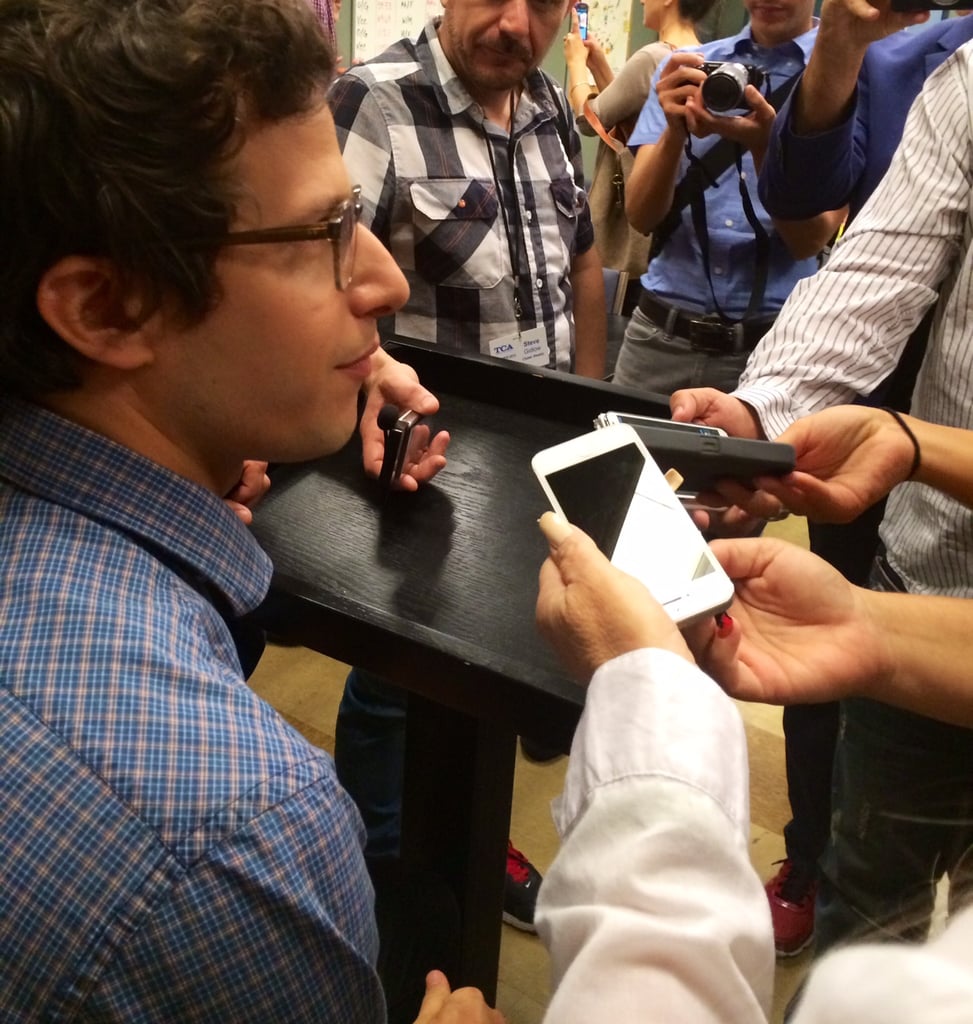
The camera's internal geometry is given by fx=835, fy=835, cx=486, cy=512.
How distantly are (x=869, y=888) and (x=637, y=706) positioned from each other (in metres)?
0.64

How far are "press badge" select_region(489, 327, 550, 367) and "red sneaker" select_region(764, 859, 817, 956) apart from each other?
0.96 m

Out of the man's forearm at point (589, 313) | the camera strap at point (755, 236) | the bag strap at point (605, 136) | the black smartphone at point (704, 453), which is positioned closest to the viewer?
the black smartphone at point (704, 453)

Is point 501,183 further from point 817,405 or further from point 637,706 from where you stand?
point 637,706

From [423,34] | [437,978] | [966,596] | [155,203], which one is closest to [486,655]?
[437,978]

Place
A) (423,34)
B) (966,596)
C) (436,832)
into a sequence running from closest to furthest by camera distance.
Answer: (966,596) → (436,832) → (423,34)

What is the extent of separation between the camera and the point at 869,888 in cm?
95

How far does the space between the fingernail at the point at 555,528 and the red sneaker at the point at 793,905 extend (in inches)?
38.9

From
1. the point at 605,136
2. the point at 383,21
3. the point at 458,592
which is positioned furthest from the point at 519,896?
the point at 383,21

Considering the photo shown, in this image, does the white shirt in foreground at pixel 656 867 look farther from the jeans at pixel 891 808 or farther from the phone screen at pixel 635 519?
the jeans at pixel 891 808

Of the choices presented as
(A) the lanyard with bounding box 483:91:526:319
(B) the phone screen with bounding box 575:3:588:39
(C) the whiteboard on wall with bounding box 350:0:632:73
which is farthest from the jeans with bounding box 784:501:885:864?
(B) the phone screen with bounding box 575:3:588:39

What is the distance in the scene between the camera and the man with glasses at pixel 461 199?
1284 mm

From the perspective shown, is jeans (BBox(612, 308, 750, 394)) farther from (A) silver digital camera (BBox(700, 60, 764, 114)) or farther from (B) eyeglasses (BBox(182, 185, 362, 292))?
(B) eyeglasses (BBox(182, 185, 362, 292))

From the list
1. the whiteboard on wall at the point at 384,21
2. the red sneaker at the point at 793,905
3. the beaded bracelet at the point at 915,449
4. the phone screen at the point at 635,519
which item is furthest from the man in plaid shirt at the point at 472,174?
the whiteboard on wall at the point at 384,21

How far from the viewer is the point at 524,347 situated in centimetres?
147
